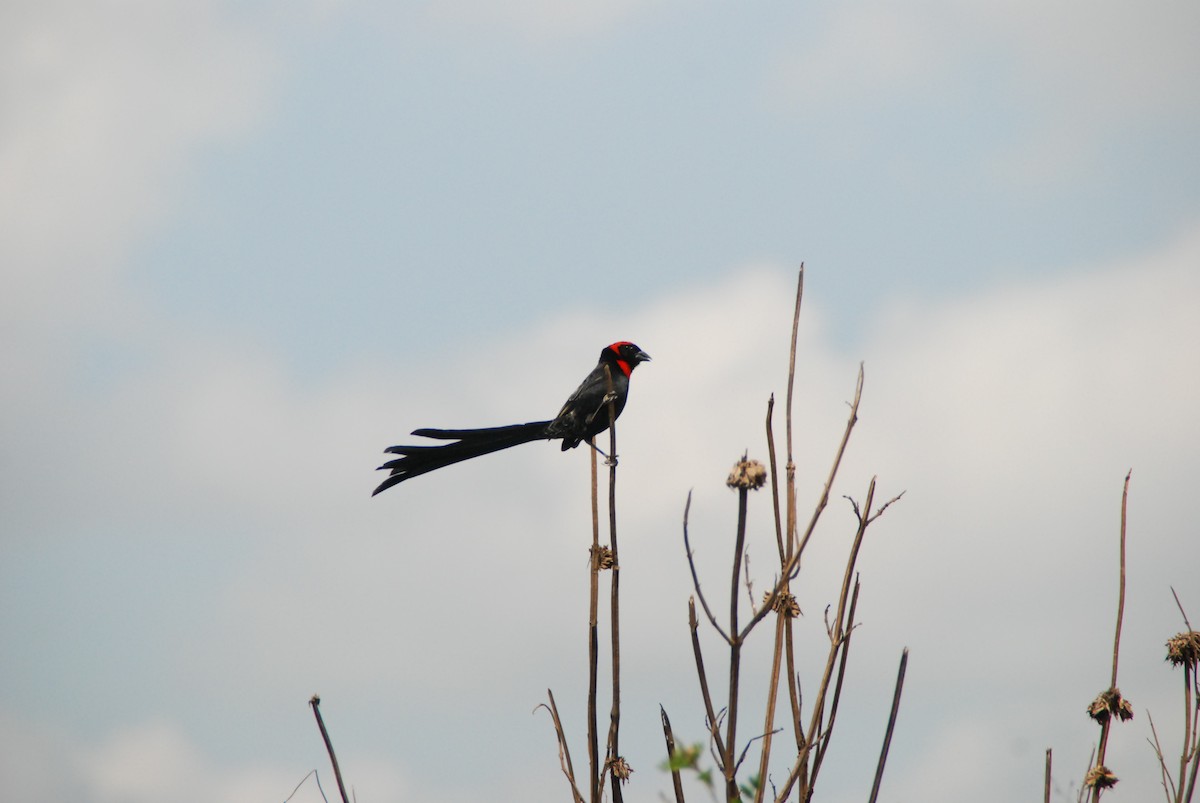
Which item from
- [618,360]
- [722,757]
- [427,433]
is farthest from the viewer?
[618,360]

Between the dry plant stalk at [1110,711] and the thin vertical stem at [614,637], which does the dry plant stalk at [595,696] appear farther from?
the dry plant stalk at [1110,711]

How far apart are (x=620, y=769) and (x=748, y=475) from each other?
799 mm

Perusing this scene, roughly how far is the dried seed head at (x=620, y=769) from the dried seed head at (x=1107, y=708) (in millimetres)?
1200

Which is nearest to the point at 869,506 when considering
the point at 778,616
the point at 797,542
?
the point at 797,542

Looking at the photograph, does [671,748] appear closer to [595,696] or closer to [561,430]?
[595,696]

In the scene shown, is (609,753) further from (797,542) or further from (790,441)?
(790,441)

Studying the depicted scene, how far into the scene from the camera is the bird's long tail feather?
5.70 m

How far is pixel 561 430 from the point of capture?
698cm

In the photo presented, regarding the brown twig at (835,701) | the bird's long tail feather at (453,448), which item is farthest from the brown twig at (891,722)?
the bird's long tail feather at (453,448)

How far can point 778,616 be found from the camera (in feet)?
8.71

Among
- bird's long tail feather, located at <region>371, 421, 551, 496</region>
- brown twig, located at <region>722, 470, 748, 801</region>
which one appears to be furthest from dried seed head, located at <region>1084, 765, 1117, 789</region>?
bird's long tail feather, located at <region>371, 421, 551, 496</region>

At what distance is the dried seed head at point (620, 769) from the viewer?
279 cm

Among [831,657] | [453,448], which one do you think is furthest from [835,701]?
[453,448]

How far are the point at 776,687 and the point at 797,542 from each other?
0.36 meters
